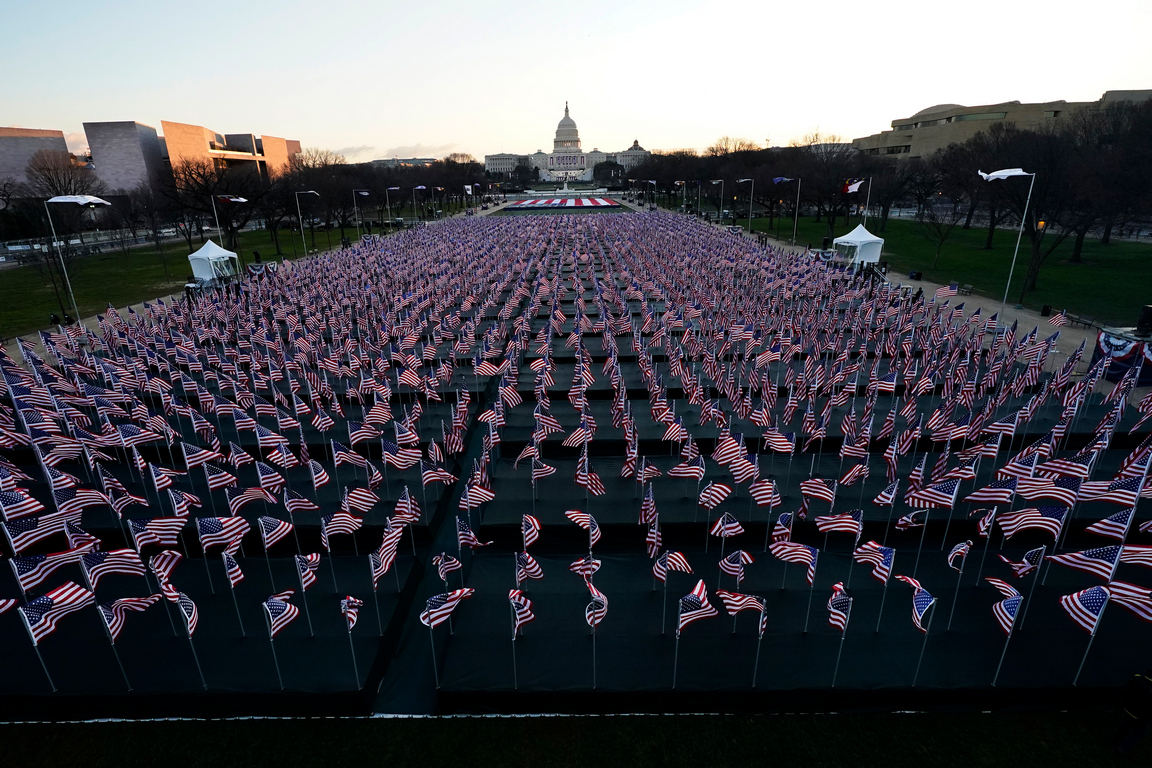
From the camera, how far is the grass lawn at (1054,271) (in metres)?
34.7

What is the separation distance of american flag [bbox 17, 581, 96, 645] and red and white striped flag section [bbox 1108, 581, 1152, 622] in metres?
16.1

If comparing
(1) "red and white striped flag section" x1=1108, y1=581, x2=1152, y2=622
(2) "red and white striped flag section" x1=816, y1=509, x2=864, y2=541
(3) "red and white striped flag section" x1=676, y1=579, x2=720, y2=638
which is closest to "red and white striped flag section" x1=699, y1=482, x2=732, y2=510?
(2) "red and white striped flag section" x1=816, y1=509, x2=864, y2=541

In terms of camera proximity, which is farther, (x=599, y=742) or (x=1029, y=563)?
(x=1029, y=563)

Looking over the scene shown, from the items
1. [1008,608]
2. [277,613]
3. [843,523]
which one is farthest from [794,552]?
[277,613]

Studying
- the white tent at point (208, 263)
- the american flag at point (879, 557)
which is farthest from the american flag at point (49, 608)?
the white tent at point (208, 263)

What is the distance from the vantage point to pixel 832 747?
939 cm

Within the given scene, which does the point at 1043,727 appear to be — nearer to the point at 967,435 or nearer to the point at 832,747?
the point at 832,747

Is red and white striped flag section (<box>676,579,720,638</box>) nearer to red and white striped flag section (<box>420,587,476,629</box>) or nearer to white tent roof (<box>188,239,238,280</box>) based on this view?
red and white striped flag section (<box>420,587,476,629</box>)

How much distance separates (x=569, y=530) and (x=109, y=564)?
8.67m

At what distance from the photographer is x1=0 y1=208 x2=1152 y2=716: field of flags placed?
33.3 ft

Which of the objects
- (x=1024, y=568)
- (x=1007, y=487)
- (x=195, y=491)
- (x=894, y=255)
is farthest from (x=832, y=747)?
(x=894, y=255)

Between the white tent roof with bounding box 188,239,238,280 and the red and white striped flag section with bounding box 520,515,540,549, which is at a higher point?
the white tent roof with bounding box 188,239,238,280

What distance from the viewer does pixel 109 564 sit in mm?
10406

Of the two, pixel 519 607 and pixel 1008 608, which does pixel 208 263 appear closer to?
pixel 519 607
